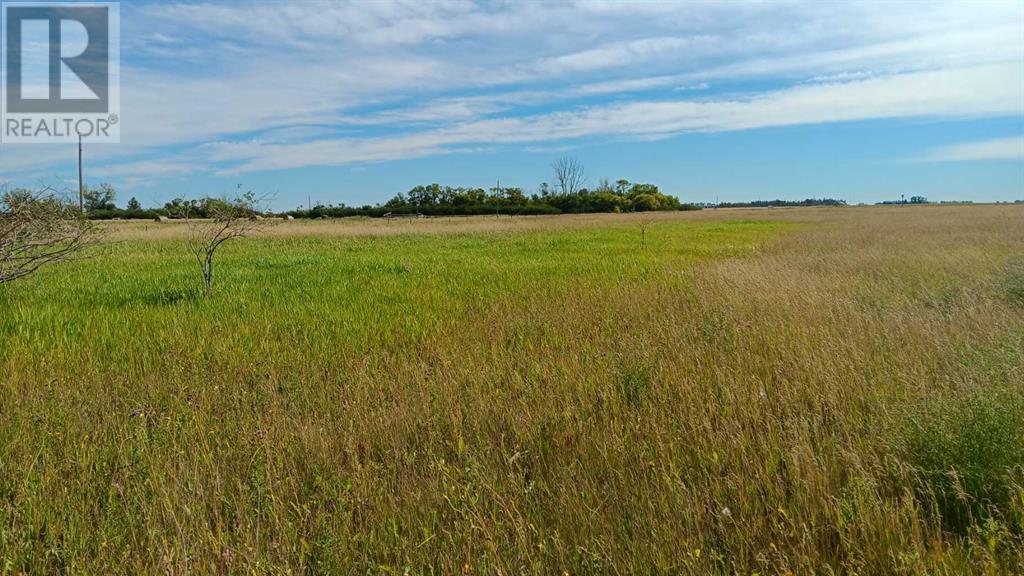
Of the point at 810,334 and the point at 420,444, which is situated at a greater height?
the point at 810,334

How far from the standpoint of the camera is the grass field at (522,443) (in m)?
2.72

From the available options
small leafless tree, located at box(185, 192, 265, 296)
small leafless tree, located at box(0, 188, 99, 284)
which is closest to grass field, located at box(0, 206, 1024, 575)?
small leafless tree, located at box(0, 188, 99, 284)

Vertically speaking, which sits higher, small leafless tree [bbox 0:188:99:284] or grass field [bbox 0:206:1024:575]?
small leafless tree [bbox 0:188:99:284]

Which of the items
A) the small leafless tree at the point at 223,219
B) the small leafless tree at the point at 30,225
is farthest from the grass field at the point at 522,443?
the small leafless tree at the point at 223,219

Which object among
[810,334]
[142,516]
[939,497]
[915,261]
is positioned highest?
[915,261]

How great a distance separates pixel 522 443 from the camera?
3.88m

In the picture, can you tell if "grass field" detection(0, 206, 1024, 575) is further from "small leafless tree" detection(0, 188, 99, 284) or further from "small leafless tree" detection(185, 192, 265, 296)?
"small leafless tree" detection(185, 192, 265, 296)

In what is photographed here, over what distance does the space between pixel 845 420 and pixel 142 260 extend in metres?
20.4

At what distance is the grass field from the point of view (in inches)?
107

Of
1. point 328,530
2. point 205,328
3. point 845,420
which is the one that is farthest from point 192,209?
point 845,420

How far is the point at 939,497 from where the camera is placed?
3.01 metres

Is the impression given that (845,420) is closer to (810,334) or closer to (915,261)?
(810,334)

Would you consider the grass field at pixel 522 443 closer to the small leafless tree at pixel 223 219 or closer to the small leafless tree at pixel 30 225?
the small leafless tree at pixel 30 225

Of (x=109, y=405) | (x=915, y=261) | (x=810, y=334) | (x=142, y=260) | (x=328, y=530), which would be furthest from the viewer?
(x=142, y=260)
